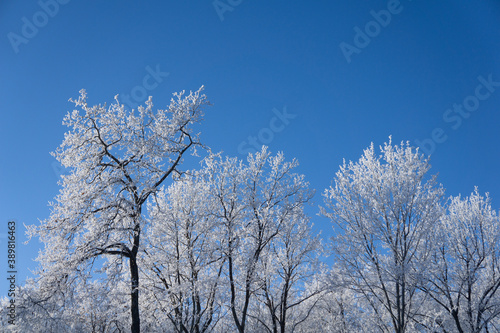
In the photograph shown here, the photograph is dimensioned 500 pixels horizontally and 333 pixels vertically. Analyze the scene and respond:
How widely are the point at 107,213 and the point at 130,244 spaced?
1.55 meters

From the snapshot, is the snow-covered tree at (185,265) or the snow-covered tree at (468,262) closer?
the snow-covered tree at (185,265)

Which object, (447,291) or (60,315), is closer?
(60,315)

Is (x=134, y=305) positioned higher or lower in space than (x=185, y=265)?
lower

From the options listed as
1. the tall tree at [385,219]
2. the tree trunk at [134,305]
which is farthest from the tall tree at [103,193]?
the tall tree at [385,219]

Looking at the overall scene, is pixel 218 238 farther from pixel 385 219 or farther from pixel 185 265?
pixel 385 219

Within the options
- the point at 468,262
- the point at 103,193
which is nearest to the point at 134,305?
the point at 103,193

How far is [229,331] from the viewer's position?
67.3 feet

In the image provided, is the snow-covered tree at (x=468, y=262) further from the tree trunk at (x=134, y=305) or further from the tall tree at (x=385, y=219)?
the tree trunk at (x=134, y=305)

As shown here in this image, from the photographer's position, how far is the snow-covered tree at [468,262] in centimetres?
1561

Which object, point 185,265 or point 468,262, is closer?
point 185,265

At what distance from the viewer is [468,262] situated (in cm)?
1614

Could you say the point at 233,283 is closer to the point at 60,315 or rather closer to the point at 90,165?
the point at 60,315

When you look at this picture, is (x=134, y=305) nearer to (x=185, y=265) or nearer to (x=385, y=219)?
(x=185, y=265)

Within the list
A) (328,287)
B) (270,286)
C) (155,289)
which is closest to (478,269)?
(328,287)
